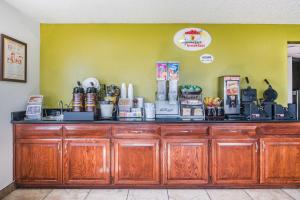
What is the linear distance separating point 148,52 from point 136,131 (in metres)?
1.34

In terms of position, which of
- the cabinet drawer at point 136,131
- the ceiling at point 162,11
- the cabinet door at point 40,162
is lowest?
the cabinet door at point 40,162

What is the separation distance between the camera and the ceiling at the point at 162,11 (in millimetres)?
3297

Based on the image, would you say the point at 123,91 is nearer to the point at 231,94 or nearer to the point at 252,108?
the point at 231,94

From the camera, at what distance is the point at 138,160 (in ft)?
11.2

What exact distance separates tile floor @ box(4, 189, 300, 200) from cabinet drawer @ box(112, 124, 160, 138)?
0.69 metres

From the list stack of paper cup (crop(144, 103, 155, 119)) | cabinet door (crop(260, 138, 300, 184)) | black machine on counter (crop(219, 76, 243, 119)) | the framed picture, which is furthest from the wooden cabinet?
the framed picture

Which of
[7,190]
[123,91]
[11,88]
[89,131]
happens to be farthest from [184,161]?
[11,88]

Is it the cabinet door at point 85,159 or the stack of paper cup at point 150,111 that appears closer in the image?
the cabinet door at point 85,159

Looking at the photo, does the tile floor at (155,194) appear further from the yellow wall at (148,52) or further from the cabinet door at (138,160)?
the yellow wall at (148,52)

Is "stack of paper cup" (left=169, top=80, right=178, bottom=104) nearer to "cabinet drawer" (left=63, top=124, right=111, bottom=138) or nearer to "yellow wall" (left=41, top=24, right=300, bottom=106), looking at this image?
"yellow wall" (left=41, top=24, right=300, bottom=106)

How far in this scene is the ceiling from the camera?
3.30 metres

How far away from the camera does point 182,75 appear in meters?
4.17

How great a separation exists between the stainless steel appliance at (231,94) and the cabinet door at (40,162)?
2.31 meters

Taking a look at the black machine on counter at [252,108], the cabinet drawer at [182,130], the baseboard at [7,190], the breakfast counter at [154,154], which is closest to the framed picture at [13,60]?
the breakfast counter at [154,154]
